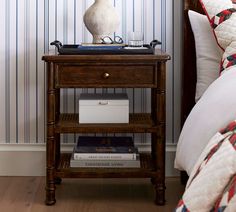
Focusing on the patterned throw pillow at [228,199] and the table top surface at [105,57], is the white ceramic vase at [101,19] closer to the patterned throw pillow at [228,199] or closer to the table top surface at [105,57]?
the table top surface at [105,57]

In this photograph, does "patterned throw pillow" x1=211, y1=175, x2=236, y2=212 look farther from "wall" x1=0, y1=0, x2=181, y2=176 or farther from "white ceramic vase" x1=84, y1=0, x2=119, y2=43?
"wall" x1=0, y1=0, x2=181, y2=176

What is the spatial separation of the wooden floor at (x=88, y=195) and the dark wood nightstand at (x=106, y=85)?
0.26 feet

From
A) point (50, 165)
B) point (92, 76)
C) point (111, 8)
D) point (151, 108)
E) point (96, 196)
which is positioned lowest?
Result: point (96, 196)

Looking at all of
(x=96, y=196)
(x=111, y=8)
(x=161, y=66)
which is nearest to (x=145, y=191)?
(x=96, y=196)

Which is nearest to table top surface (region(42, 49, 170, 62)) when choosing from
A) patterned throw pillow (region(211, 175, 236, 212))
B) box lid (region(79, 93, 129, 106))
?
box lid (region(79, 93, 129, 106))

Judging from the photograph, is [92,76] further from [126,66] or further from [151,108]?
[151,108]

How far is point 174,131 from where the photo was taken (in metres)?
3.07

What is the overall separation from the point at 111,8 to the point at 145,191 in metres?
0.91

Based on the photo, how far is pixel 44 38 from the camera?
3.00m

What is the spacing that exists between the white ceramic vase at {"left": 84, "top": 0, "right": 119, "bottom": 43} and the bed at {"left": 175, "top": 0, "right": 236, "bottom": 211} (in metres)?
0.37

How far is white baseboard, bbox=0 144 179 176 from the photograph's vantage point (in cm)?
306

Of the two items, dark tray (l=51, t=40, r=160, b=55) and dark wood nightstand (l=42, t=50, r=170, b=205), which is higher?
dark tray (l=51, t=40, r=160, b=55)

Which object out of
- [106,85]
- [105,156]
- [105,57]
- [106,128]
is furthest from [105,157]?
[105,57]

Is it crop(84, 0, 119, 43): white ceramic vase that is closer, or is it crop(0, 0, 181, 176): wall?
crop(84, 0, 119, 43): white ceramic vase
